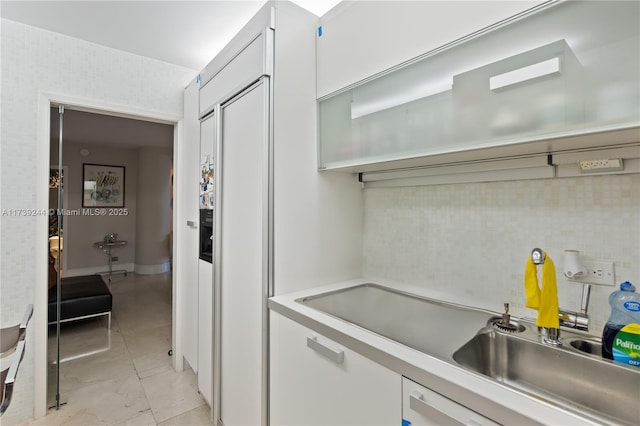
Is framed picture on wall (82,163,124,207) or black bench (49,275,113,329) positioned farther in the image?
framed picture on wall (82,163,124,207)

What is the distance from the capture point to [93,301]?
3.28 metres

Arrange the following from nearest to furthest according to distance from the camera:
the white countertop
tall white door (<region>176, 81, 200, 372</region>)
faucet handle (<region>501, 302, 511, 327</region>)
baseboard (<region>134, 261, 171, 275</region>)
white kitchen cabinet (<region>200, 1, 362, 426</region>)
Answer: the white countertop, faucet handle (<region>501, 302, 511, 327</region>), white kitchen cabinet (<region>200, 1, 362, 426</region>), tall white door (<region>176, 81, 200, 372</region>), baseboard (<region>134, 261, 171, 275</region>)

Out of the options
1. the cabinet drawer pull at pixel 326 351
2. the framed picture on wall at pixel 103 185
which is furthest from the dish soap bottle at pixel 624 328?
the framed picture on wall at pixel 103 185

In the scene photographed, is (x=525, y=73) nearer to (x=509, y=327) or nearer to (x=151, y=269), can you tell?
(x=509, y=327)

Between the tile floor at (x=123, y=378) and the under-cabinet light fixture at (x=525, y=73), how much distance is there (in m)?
2.50

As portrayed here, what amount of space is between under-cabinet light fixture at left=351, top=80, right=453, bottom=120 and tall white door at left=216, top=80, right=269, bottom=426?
1.55 feet

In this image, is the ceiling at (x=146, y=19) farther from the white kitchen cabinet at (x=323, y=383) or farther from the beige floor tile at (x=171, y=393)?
the beige floor tile at (x=171, y=393)

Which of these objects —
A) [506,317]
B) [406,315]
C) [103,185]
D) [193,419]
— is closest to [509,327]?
[506,317]

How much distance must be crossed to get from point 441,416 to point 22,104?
2902mm

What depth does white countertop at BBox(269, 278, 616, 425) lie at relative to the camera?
69 centimetres

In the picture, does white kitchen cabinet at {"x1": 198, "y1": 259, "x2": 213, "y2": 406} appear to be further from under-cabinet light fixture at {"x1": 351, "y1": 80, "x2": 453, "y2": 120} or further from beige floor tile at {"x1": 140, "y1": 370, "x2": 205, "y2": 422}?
under-cabinet light fixture at {"x1": 351, "y1": 80, "x2": 453, "y2": 120}

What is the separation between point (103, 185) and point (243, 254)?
163 inches

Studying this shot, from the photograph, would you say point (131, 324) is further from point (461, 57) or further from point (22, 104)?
point (461, 57)

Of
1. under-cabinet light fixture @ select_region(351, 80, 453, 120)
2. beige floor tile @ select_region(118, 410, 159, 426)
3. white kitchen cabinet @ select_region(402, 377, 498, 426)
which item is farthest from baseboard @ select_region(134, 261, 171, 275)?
white kitchen cabinet @ select_region(402, 377, 498, 426)
